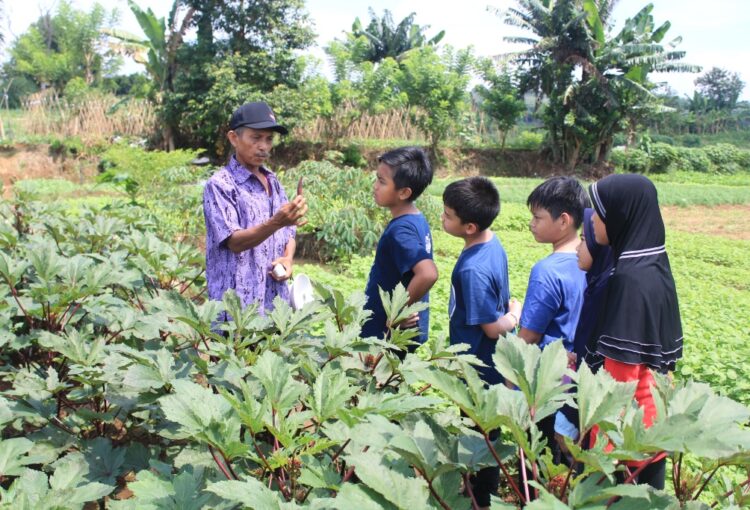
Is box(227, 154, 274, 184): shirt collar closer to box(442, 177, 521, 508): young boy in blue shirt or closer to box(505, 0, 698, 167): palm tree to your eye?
box(442, 177, 521, 508): young boy in blue shirt

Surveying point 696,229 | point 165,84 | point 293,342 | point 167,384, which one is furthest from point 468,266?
point 165,84

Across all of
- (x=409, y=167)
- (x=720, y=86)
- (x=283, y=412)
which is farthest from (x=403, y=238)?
(x=720, y=86)

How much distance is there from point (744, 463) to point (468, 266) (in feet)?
4.44

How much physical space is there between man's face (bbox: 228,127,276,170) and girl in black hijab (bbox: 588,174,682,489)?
1.34 meters

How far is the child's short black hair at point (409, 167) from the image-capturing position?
96.2 inches

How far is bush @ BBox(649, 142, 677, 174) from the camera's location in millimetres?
26672

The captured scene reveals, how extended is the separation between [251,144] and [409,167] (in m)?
0.67

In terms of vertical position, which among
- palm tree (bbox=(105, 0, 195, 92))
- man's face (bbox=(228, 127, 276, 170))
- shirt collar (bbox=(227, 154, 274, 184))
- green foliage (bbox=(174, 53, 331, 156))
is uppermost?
palm tree (bbox=(105, 0, 195, 92))

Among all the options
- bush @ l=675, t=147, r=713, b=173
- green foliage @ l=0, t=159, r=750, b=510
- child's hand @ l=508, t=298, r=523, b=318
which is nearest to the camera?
green foliage @ l=0, t=159, r=750, b=510

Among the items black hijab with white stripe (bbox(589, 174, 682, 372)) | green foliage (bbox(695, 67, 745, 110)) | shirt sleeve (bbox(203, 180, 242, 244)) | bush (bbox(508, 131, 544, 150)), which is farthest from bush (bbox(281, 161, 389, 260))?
green foliage (bbox(695, 67, 745, 110))

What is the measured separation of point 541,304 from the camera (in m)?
2.20

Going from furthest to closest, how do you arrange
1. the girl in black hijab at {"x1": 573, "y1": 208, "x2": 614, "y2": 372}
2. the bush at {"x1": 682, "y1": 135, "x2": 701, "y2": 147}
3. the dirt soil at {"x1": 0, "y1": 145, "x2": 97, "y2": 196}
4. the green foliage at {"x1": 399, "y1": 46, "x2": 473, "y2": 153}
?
the bush at {"x1": 682, "y1": 135, "x2": 701, "y2": 147}, the green foliage at {"x1": 399, "y1": 46, "x2": 473, "y2": 153}, the dirt soil at {"x1": 0, "y1": 145, "x2": 97, "y2": 196}, the girl in black hijab at {"x1": 573, "y1": 208, "x2": 614, "y2": 372}

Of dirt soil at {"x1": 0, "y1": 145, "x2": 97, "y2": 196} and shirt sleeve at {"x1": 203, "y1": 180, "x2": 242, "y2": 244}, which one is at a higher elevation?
shirt sleeve at {"x1": 203, "y1": 180, "x2": 242, "y2": 244}

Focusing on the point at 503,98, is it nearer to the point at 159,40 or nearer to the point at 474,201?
the point at 159,40
